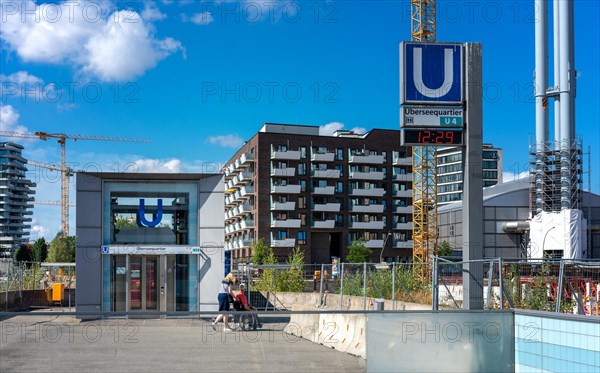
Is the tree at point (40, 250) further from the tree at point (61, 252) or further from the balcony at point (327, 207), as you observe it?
the balcony at point (327, 207)

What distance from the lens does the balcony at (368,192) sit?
10550 cm

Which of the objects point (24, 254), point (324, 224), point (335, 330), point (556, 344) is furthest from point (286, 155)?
point (24, 254)

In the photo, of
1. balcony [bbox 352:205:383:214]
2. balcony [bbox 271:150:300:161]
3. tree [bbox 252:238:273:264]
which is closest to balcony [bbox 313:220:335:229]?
balcony [bbox 352:205:383:214]

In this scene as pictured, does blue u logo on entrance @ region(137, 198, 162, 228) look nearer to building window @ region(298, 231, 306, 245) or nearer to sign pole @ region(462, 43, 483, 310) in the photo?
sign pole @ region(462, 43, 483, 310)

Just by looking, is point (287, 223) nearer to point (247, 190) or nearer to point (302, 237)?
point (302, 237)

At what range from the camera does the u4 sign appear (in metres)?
15.5

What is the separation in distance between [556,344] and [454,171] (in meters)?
140

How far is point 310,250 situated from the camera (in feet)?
334

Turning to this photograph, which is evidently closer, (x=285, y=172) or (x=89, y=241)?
(x=89, y=241)

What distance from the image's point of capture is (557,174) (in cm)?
6781

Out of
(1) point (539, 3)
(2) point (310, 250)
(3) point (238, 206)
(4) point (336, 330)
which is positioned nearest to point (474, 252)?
(4) point (336, 330)

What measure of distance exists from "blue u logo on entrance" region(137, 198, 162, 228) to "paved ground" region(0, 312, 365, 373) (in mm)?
17460

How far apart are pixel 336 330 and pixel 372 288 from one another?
43.4 ft

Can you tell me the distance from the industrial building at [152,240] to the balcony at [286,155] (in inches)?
2982
